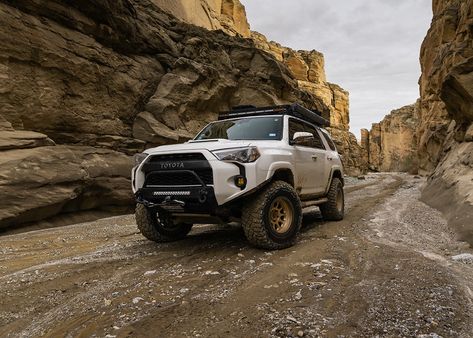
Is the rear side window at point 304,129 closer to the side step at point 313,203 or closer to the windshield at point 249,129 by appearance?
the windshield at point 249,129

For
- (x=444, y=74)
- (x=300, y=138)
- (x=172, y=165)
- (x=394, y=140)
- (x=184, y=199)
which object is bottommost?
(x=184, y=199)

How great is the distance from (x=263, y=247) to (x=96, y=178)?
6.66 m

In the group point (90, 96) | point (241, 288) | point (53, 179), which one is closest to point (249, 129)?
point (241, 288)

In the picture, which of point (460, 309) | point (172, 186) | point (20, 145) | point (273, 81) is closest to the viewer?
point (460, 309)

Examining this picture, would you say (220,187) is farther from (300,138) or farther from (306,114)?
(306,114)

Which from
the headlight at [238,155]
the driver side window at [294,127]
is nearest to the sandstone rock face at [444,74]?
the driver side window at [294,127]

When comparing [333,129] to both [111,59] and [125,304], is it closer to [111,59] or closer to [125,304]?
[111,59]

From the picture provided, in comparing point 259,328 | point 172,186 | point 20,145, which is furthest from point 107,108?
point 259,328

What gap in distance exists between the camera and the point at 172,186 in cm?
474

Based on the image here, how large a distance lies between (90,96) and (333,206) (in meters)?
8.63

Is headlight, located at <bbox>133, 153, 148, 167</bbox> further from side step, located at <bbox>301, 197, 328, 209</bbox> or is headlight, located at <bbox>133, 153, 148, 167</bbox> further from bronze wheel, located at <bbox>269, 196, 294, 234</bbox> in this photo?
side step, located at <bbox>301, 197, 328, 209</bbox>

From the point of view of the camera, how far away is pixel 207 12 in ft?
101

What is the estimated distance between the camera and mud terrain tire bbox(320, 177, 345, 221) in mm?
7246

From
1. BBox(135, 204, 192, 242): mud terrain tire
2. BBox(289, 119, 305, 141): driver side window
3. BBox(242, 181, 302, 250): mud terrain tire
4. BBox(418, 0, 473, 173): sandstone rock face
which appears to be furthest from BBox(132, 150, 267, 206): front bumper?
BBox(418, 0, 473, 173): sandstone rock face
